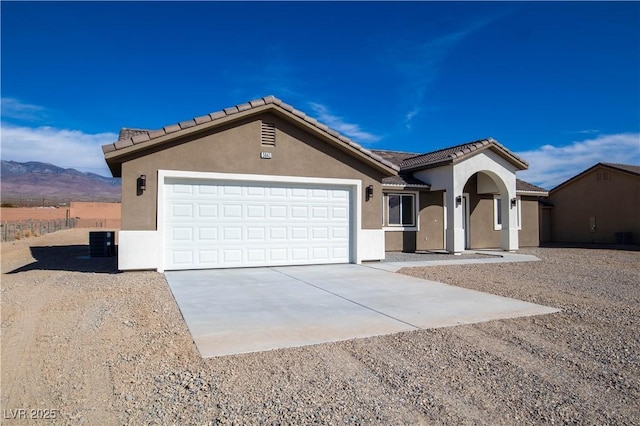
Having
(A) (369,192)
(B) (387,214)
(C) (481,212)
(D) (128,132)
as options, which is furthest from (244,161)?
(C) (481,212)

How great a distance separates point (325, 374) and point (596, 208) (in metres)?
27.0

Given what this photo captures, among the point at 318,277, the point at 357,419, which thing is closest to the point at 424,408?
the point at 357,419

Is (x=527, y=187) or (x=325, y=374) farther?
(x=527, y=187)

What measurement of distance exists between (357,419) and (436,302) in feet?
14.9

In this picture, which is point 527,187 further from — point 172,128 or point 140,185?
point 140,185

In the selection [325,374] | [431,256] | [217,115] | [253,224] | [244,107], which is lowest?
[325,374]

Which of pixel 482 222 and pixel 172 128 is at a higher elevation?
pixel 172 128

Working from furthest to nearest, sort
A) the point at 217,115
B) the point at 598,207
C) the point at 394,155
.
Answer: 1. the point at 598,207
2. the point at 394,155
3. the point at 217,115

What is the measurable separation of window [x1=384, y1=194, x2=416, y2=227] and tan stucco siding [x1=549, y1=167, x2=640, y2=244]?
1416 centimetres

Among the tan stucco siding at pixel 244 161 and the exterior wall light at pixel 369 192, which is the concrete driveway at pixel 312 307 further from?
the exterior wall light at pixel 369 192

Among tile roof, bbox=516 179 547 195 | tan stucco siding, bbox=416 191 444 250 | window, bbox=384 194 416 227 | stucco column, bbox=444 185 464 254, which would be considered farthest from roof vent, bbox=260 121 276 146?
tile roof, bbox=516 179 547 195

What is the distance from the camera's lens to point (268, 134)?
1218 centimetres

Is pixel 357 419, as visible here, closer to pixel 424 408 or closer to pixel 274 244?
pixel 424 408

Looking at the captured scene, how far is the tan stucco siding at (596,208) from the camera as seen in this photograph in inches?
947
